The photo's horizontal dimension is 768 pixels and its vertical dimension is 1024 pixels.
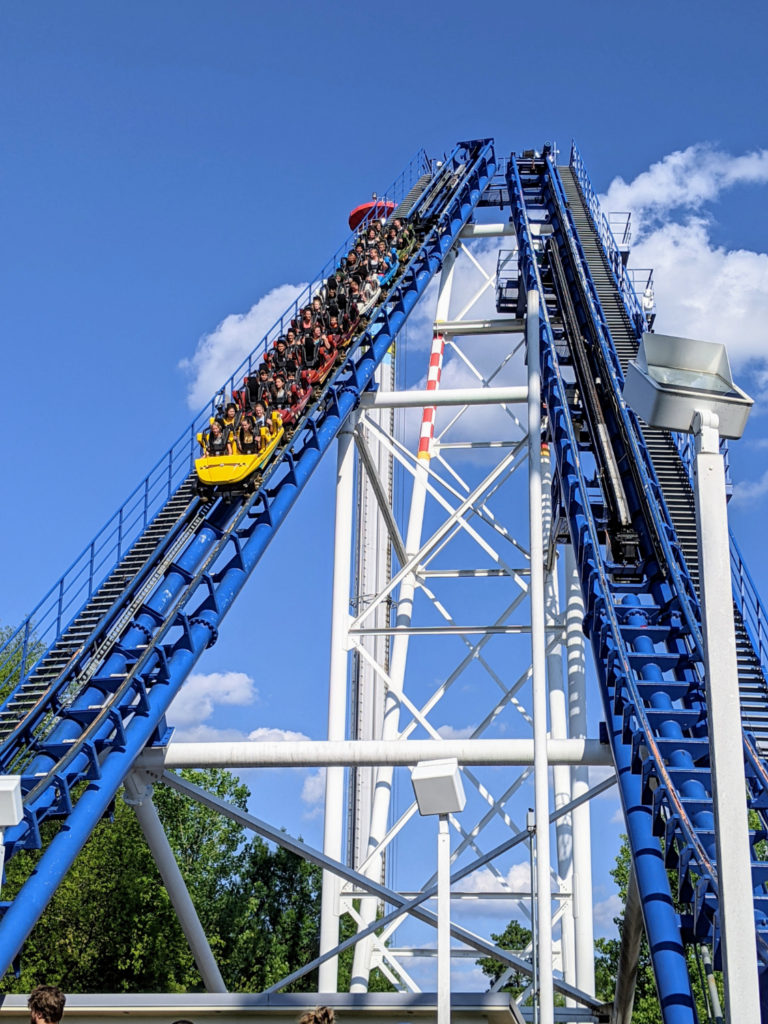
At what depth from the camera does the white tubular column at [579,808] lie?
37.5 feet

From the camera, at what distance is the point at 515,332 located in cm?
1652

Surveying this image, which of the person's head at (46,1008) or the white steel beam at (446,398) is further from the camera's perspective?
the white steel beam at (446,398)

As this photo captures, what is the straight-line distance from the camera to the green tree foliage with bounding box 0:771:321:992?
2423cm

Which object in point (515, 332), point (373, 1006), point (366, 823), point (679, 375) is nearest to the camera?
point (679, 375)

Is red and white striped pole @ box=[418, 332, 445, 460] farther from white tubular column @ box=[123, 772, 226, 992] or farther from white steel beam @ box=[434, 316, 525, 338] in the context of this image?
white tubular column @ box=[123, 772, 226, 992]

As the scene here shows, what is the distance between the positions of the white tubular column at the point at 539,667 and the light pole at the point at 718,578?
559 centimetres

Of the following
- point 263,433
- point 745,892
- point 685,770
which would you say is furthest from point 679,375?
point 263,433

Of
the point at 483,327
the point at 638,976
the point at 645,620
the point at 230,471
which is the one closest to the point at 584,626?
the point at 645,620

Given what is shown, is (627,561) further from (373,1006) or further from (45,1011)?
(45,1011)

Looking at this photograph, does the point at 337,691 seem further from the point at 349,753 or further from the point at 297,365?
the point at 297,365

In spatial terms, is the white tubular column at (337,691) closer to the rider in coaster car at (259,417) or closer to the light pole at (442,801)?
the rider in coaster car at (259,417)

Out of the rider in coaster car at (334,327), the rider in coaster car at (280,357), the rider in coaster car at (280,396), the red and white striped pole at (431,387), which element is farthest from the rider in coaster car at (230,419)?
the red and white striped pole at (431,387)

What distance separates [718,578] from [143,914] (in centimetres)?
2309

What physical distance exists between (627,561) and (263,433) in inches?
150
